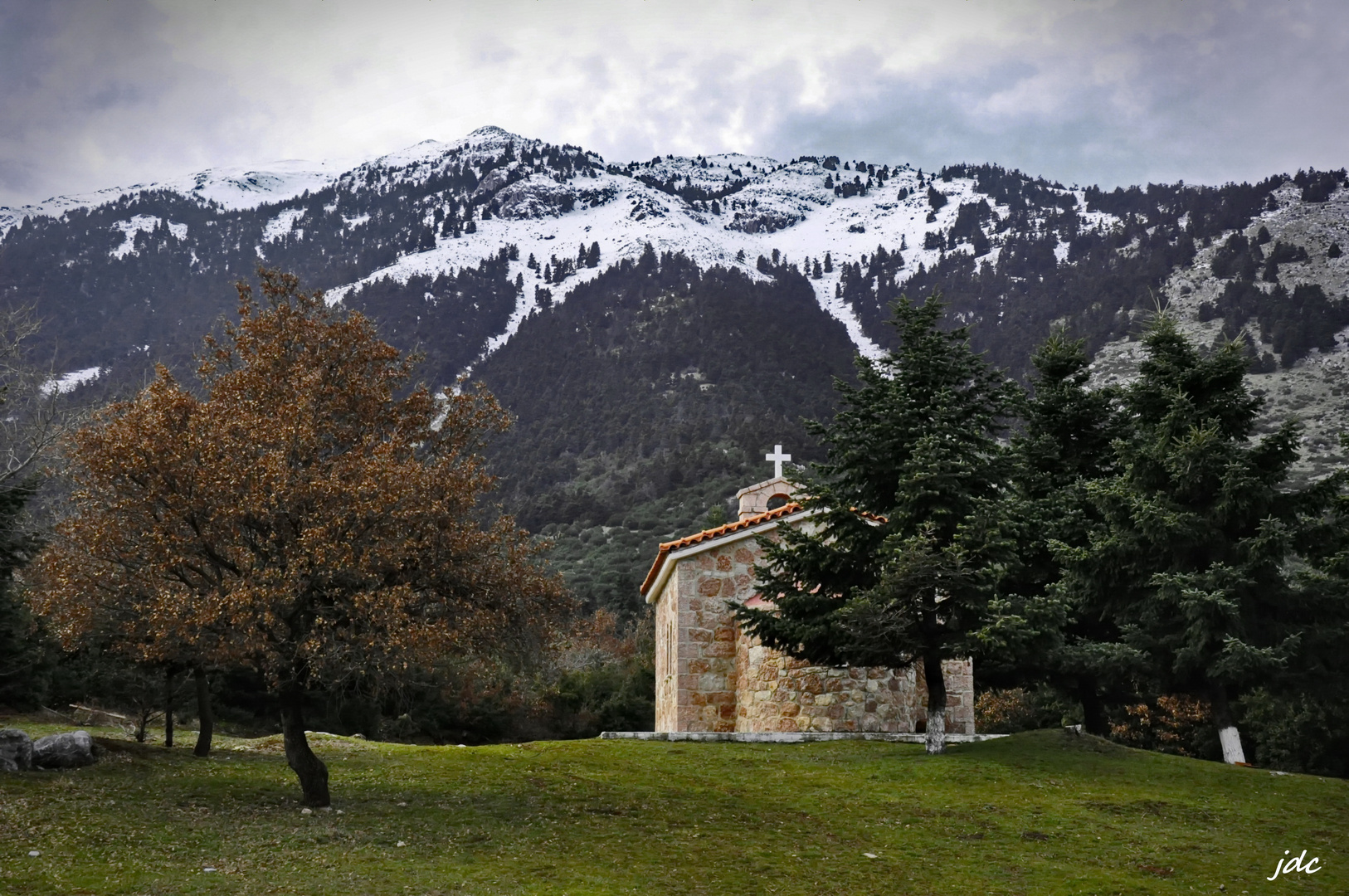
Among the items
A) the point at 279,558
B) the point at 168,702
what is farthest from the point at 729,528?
the point at 279,558

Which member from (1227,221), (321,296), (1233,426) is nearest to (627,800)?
(321,296)

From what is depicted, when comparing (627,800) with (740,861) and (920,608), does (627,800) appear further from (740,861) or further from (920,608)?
(920,608)

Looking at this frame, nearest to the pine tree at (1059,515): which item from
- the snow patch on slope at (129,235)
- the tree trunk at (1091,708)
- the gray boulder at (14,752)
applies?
the tree trunk at (1091,708)

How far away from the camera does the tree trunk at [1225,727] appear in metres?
22.1

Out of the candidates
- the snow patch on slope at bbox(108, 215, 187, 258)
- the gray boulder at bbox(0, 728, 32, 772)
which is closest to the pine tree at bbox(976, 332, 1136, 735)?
the gray boulder at bbox(0, 728, 32, 772)

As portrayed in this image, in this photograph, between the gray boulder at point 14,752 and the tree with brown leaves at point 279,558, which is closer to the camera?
the tree with brown leaves at point 279,558

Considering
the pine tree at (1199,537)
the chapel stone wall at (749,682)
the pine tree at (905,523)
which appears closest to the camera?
the pine tree at (905,523)

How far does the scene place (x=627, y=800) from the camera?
1611cm

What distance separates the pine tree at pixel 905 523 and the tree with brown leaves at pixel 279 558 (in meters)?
6.59

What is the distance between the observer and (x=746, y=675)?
24.7 metres

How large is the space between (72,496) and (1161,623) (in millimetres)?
20956

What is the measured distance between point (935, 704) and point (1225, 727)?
7.19 metres

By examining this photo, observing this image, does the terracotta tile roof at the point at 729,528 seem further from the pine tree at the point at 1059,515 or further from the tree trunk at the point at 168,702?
the tree trunk at the point at 168,702

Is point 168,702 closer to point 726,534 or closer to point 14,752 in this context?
point 14,752
